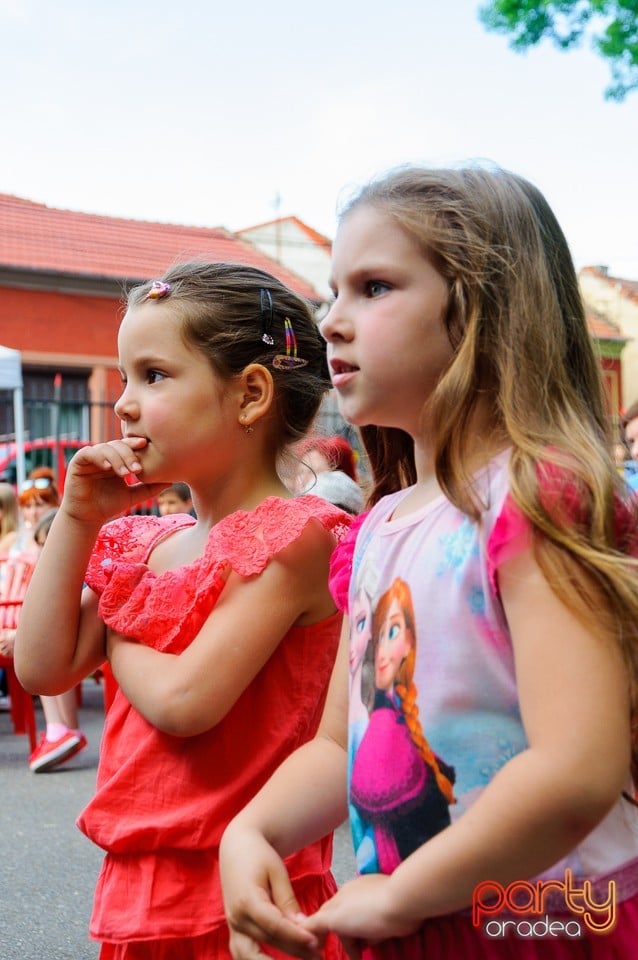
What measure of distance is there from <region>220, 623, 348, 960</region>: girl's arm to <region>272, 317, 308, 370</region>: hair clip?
0.66 metres

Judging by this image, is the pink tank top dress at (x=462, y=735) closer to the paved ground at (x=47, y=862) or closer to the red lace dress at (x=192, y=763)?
the red lace dress at (x=192, y=763)

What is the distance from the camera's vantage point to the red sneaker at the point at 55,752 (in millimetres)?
5918

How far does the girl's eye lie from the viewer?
1.29m

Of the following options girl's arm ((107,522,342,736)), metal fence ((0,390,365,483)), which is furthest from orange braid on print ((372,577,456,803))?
metal fence ((0,390,365,483))

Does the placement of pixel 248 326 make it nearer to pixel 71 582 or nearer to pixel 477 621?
pixel 71 582

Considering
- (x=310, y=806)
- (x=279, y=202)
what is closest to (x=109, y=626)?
(x=310, y=806)

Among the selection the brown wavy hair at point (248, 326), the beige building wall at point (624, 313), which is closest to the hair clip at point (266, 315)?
the brown wavy hair at point (248, 326)

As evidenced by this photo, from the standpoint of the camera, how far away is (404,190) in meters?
1.35

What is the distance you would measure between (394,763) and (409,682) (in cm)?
9

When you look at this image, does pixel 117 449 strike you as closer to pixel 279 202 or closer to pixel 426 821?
pixel 426 821

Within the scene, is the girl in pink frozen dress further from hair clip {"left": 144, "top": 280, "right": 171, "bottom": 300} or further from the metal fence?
the metal fence

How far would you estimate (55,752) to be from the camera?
233 inches

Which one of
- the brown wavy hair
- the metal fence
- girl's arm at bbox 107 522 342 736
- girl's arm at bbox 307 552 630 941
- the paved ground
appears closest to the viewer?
girl's arm at bbox 307 552 630 941

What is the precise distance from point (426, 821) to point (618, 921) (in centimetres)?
22
